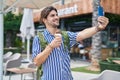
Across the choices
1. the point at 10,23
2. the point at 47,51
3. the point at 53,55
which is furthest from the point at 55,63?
the point at 10,23

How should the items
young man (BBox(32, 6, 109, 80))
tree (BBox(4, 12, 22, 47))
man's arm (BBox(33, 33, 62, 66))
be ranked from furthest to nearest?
tree (BBox(4, 12, 22, 47)) → young man (BBox(32, 6, 109, 80)) → man's arm (BBox(33, 33, 62, 66))

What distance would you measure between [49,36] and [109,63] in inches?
184

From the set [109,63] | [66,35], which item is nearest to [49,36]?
[66,35]

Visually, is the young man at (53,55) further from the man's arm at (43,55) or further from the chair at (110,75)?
the chair at (110,75)

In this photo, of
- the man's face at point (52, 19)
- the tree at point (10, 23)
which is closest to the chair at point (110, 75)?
the man's face at point (52, 19)

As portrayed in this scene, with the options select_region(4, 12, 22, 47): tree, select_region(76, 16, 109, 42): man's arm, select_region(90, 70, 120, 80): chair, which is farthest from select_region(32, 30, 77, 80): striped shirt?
select_region(4, 12, 22, 47): tree

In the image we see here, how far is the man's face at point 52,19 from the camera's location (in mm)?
2701

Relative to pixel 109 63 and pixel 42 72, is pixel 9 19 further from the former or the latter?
pixel 42 72

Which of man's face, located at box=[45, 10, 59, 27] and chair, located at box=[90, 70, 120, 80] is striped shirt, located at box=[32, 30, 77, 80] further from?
chair, located at box=[90, 70, 120, 80]

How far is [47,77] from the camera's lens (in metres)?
2.71

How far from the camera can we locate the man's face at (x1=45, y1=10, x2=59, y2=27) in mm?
2701

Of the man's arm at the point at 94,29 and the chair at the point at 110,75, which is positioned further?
the chair at the point at 110,75

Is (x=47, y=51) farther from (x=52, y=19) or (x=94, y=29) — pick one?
(x=94, y=29)

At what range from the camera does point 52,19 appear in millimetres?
A: 2703
